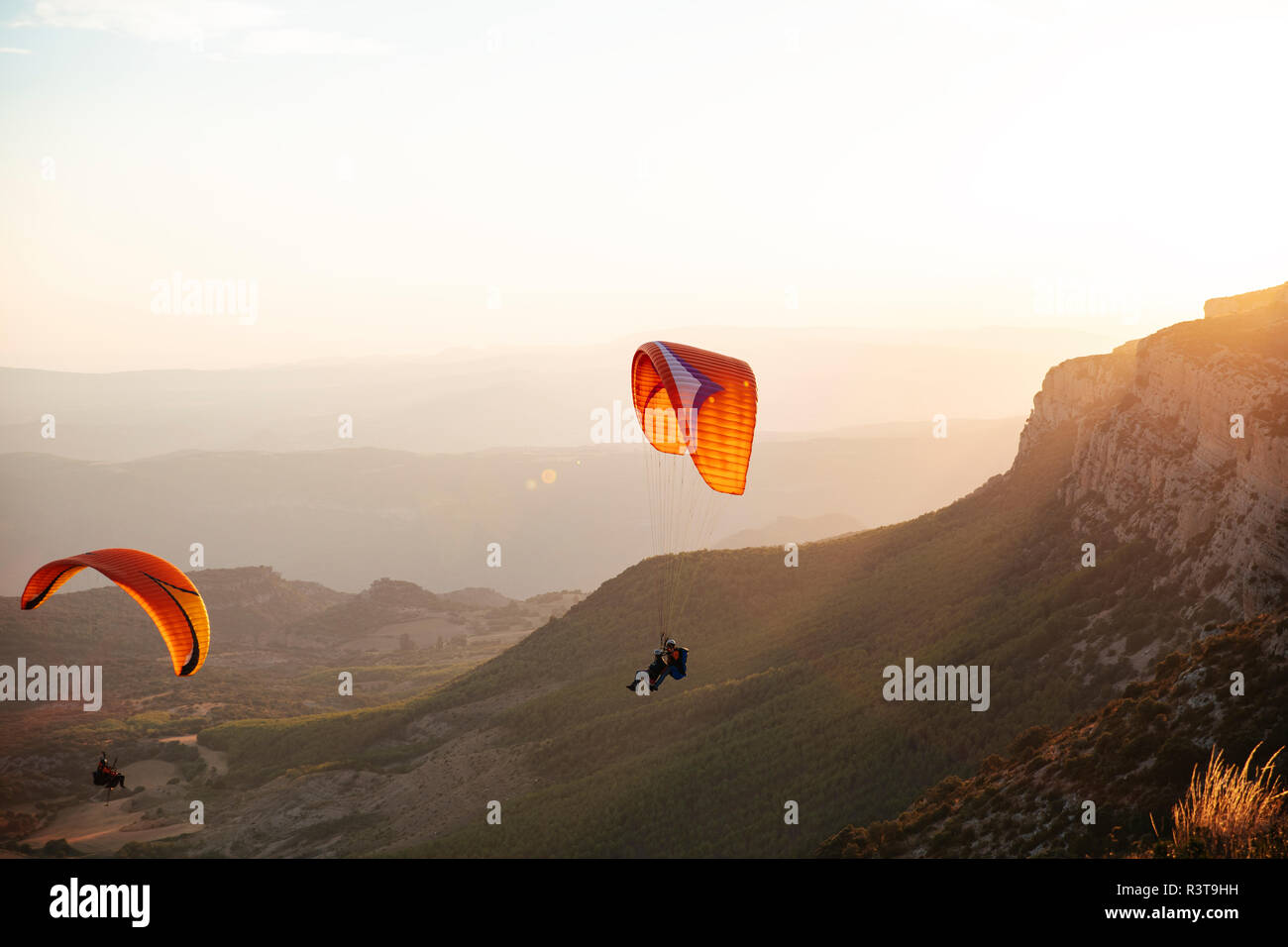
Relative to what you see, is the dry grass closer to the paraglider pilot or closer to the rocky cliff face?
the paraglider pilot

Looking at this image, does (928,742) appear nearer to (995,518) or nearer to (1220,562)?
(1220,562)

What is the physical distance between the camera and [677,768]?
43250mm

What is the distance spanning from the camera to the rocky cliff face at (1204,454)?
32.8 m

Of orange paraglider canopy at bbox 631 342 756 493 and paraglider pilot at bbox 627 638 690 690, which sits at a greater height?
orange paraglider canopy at bbox 631 342 756 493

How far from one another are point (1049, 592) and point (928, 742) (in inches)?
438

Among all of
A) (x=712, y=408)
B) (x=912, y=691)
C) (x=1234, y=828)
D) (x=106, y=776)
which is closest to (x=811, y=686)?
(x=912, y=691)

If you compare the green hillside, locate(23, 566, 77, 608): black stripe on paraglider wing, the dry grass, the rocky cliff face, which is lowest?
the green hillside

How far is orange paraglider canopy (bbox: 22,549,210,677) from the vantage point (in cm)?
3192

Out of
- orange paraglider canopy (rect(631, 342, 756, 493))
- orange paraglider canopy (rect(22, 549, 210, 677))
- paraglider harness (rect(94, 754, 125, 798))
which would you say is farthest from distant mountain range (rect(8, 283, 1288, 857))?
orange paraglider canopy (rect(22, 549, 210, 677))

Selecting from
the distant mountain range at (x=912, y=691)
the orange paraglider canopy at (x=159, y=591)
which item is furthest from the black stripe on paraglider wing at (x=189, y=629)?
the distant mountain range at (x=912, y=691)

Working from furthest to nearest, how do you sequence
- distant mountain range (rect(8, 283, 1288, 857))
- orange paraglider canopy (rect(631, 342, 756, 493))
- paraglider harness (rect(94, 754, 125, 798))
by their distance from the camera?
paraglider harness (rect(94, 754, 125, 798)) → distant mountain range (rect(8, 283, 1288, 857)) → orange paraglider canopy (rect(631, 342, 756, 493))

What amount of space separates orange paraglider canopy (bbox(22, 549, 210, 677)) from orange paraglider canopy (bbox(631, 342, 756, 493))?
18507 millimetres
